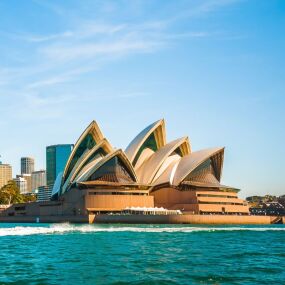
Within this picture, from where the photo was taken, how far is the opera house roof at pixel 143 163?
90875 mm

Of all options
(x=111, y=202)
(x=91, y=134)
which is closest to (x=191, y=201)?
(x=111, y=202)

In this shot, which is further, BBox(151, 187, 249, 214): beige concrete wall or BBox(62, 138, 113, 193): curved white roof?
BBox(62, 138, 113, 193): curved white roof

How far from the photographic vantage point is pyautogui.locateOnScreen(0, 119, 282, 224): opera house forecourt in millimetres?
88562

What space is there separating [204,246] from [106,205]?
56.9m

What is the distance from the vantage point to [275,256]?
87.4ft

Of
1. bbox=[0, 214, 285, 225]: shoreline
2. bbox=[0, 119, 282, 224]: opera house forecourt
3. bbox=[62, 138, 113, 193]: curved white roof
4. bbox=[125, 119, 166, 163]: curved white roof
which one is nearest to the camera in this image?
bbox=[0, 214, 285, 225]: shoreline

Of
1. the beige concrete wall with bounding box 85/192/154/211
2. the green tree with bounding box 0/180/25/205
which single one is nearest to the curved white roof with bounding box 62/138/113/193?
the beige concrete wall with bounding box 85/192/154/211

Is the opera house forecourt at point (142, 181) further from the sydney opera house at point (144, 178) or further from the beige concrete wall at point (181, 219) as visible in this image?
the beige concrete wall at point (181, 219)

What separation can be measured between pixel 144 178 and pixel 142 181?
69cm

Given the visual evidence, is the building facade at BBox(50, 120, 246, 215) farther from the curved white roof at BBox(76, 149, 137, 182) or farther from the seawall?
the seawall

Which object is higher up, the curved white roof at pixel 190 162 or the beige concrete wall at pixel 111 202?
the curved white roof at pixel 190 162

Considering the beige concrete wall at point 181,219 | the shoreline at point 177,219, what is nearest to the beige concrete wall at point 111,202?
the shoreline at point 177,219

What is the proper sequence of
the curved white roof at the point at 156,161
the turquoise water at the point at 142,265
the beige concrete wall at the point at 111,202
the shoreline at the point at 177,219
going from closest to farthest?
the turquoise water at the point at 142,265
the shoreline at the point at 177,219
the beige concrete wall at the point at 111,202
the curved white roof at the point at 156,161

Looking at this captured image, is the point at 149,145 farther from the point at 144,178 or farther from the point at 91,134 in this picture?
the point at 91,134
